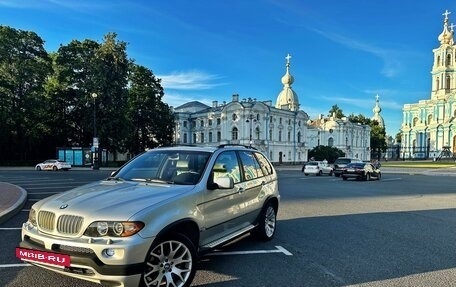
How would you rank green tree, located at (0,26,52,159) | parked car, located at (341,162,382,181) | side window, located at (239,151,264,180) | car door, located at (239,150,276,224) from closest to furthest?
car door, located at (239,150,276,224), side window, located at (239,151,264,180), parked car, located at (341,162,382,181), green tree, located at (0,26,52,159)

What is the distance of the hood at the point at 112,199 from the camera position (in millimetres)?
4250

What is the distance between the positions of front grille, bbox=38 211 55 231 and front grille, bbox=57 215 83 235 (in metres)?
0.12

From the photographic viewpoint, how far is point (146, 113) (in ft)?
229

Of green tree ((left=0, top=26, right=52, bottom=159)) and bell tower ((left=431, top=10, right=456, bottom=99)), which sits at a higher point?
bell tower ((left=431, top=10, right=456, bottom=99))

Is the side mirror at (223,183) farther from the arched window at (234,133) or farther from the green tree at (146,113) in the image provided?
the arched window at (234,133)

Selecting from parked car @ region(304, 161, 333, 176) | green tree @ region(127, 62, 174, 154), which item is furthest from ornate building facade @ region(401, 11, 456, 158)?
parked car @ region(304, 161, 333, 176)

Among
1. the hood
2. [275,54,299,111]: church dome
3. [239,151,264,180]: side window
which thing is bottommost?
the hood

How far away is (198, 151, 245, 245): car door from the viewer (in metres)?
5.35

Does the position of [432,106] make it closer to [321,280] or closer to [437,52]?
[437,52]

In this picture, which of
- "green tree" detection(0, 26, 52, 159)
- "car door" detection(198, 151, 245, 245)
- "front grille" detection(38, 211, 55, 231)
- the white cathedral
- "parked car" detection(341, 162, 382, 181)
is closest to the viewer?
"front grille" detection(38, 211, 55, 231)

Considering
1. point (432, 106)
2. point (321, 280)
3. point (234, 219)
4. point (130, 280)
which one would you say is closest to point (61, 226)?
point (130, 280)

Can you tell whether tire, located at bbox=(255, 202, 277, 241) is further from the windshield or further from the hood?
the hood

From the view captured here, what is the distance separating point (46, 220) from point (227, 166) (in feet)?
9.17

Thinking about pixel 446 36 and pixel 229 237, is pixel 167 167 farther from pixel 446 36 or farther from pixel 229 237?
pixel 446 36
